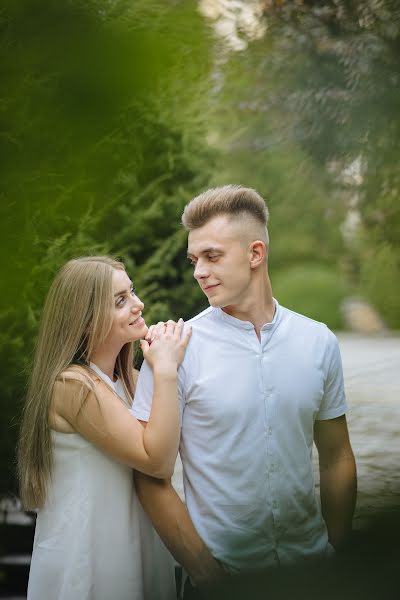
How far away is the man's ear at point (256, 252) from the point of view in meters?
1.71

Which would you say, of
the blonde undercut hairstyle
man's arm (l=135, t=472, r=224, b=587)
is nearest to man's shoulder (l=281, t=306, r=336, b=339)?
the blonde undercut hairstyle

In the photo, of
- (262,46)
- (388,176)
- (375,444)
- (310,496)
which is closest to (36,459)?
(310,496)

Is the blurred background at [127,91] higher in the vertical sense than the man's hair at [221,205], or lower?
lower

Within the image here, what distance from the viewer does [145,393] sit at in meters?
1.62

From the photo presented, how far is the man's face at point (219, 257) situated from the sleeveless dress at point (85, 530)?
0.45 metres

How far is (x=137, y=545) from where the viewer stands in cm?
174

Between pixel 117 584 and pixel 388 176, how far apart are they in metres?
1.41

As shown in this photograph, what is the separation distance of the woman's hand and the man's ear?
220 mm

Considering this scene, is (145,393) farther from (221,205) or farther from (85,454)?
(221,205)

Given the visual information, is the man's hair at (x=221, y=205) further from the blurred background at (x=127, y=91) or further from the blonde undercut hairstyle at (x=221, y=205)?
the blurred background at (x=127, y=91)

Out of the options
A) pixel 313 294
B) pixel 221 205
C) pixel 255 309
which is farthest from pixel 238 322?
pixel 313 294

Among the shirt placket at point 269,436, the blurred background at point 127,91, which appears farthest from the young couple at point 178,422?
the blurred background at point 127,91

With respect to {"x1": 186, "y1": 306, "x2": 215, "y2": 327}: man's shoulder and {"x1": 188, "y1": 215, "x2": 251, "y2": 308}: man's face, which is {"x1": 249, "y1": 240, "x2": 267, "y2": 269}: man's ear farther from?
{"x1": 186, "y1": 306, "x2": 215, "y2": 327}: man's shoulder

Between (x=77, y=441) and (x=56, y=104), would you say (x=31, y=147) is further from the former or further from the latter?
(x=77, y=441)
